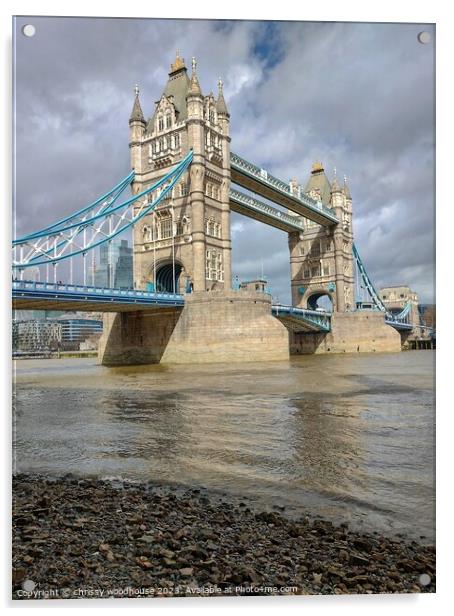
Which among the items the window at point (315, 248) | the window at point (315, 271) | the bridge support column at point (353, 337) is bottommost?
the bridge support column at point (353, 337)

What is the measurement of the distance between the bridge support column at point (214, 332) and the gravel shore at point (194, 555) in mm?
27560

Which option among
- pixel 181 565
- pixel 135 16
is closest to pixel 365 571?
pixel 181 565

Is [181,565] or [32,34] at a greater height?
[32,34]

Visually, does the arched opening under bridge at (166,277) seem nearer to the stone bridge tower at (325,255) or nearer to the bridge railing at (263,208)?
the bridge railing at (263,208)

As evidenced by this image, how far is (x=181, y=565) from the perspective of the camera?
3.29 meters

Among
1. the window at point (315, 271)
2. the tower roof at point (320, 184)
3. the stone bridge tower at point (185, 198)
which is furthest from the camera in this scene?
the tower roof at point (320, 184)

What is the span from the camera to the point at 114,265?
29.8 metres

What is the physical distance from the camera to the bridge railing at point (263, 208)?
1831 inches

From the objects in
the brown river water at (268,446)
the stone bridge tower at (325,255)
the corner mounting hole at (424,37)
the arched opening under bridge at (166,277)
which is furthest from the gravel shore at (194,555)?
the stone bridge tower at (325,255)

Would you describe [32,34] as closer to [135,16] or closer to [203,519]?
[135,16]

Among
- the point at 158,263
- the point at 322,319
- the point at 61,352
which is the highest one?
the point at 158,263

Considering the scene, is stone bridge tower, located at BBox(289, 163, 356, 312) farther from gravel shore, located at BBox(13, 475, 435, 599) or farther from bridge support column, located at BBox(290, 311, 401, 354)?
gravel shore, located at BBox(13, 475, 435, 599)

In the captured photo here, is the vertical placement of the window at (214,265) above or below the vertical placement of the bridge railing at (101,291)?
above
